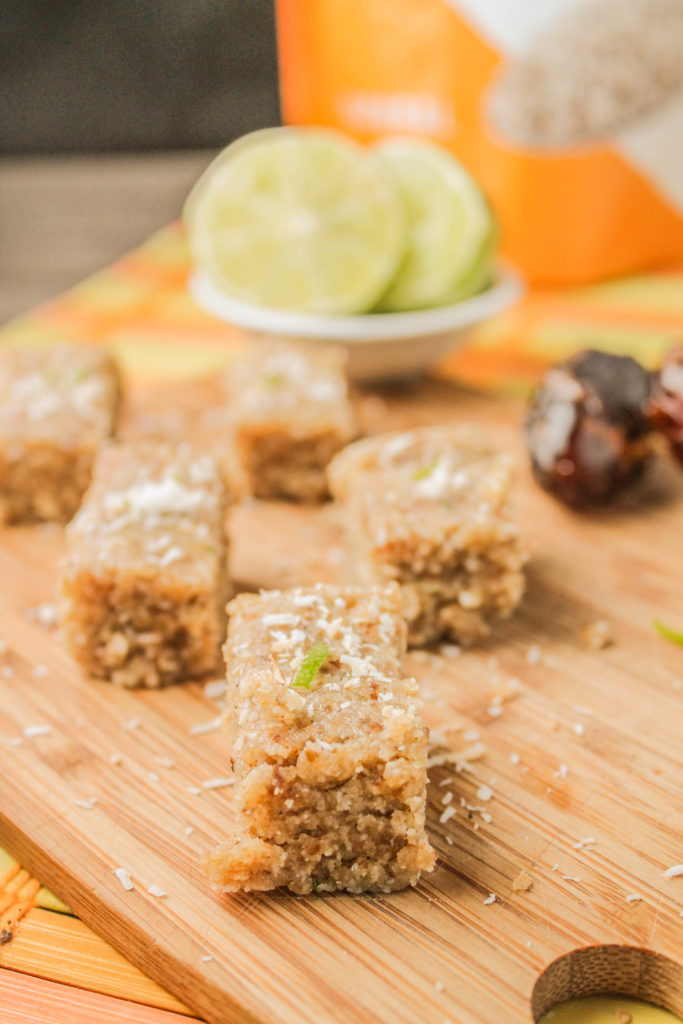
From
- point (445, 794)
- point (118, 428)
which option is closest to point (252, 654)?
point (445, 794)

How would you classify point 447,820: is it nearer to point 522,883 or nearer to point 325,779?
point 522,883

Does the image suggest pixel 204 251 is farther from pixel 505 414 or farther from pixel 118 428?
pixel 505 414

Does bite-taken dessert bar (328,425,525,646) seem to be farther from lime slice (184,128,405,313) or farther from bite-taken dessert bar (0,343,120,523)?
lime slice (184,128,405,313)

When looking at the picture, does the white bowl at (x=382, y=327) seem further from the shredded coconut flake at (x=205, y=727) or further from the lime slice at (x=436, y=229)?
the shredded coconut flake at (x=205, y=727)

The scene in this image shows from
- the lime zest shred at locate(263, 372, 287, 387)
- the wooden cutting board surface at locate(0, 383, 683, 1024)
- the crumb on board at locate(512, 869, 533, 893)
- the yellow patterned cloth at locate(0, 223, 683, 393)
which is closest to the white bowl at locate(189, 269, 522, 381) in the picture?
the yellow patterned cloth at locate(0, 223, 683, 393)

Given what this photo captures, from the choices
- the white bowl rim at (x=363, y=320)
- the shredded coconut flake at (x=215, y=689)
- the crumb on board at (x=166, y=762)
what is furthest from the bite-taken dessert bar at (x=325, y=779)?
the white bowl rim at (x=363, y=320)

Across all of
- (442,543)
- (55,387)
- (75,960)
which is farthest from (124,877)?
(55,387)
